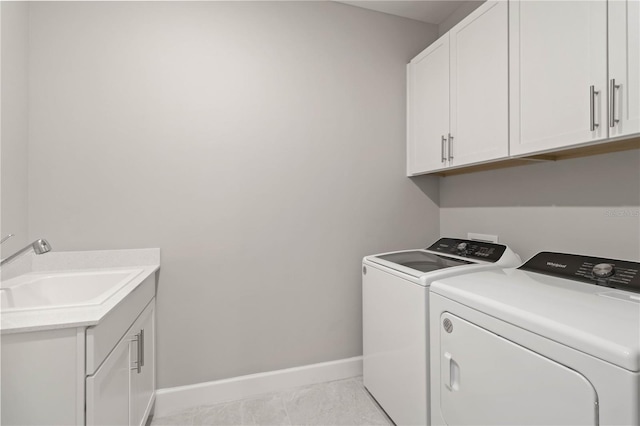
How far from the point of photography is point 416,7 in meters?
2.07

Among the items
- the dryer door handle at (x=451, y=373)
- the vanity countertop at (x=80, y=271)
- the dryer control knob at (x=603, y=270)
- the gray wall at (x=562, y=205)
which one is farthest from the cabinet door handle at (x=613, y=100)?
Answer: the vanity countertop at (x=80, y=271)

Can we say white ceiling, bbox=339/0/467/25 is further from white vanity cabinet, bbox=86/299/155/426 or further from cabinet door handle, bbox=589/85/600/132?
white vanity cabinet, bbox=86/299/155/426

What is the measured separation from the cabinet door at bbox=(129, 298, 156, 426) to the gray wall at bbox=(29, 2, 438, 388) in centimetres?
11

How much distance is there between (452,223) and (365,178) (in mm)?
755

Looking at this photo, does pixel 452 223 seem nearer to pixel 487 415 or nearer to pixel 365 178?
pixel 365 178

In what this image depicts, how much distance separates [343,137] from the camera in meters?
2.04

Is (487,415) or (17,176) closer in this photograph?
(487,415)

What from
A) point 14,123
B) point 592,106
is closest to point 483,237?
point 592,106

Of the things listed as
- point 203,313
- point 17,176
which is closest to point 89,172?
point 17,176

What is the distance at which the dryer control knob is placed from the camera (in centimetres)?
113

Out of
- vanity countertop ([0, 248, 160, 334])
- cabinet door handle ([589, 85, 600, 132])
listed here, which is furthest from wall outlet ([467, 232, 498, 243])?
vanity countertop ([0, 248, 160, 334])

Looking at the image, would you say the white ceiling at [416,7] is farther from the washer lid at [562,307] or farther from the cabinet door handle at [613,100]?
the washer lid at [562,307]

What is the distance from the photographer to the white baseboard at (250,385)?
5.61ft

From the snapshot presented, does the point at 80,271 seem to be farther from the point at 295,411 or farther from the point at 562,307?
the point at 562,307
